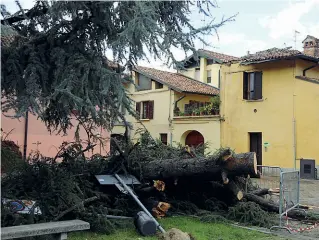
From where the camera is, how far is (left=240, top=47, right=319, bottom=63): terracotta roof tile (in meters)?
21.9

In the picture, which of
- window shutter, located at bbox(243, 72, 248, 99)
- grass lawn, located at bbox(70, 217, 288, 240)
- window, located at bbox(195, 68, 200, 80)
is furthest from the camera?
window, located at bbox(195, 68, 200, 80)

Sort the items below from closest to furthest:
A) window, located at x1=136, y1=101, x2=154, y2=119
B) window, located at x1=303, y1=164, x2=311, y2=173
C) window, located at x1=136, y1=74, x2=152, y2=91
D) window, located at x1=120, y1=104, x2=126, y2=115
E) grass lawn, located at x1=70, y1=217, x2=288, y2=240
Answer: window, located at x1=120, y1=104, x2=126, y2=115 < grass lawn, located at x1=70, y1=217, x2=288, y2=240 < window, located at x1=303, y1=164, x2=311, y2=173 < window, located at x1=136, y1=101, x2=154, y2=119 < window, located at x1=136, y1=74, x2=152, y2=91

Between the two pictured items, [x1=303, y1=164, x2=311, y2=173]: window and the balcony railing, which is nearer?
[x1=303, y1=164, x2=311, y2=173]: window

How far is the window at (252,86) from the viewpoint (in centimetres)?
2405

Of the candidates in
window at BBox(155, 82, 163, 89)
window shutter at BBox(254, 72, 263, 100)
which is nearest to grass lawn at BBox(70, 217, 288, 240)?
window shutter at BBox(254, 72, 263, 100)

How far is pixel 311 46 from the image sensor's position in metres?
28.6

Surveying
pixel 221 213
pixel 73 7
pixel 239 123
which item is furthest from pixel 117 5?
pixel 239 123

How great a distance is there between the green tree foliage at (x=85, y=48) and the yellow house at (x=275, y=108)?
16.9 metres

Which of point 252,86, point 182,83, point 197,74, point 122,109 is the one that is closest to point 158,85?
point 182,83

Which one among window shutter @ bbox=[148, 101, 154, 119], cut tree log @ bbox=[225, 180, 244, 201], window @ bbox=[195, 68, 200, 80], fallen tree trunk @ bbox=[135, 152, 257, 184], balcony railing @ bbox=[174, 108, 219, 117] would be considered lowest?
cut tree log @ bbox=[225, 180, 244, 201]

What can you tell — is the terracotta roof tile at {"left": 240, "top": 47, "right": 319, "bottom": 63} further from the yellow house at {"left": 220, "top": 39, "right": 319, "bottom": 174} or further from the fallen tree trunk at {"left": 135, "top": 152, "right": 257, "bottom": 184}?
the fallen tree trunk at {"left": 135, "top": 152, "right": 257, "bottom": 184}

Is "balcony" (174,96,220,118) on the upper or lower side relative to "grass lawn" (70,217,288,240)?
upper

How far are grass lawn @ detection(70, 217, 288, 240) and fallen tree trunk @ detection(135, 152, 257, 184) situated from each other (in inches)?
38.2

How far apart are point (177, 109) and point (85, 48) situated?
22.2 m
